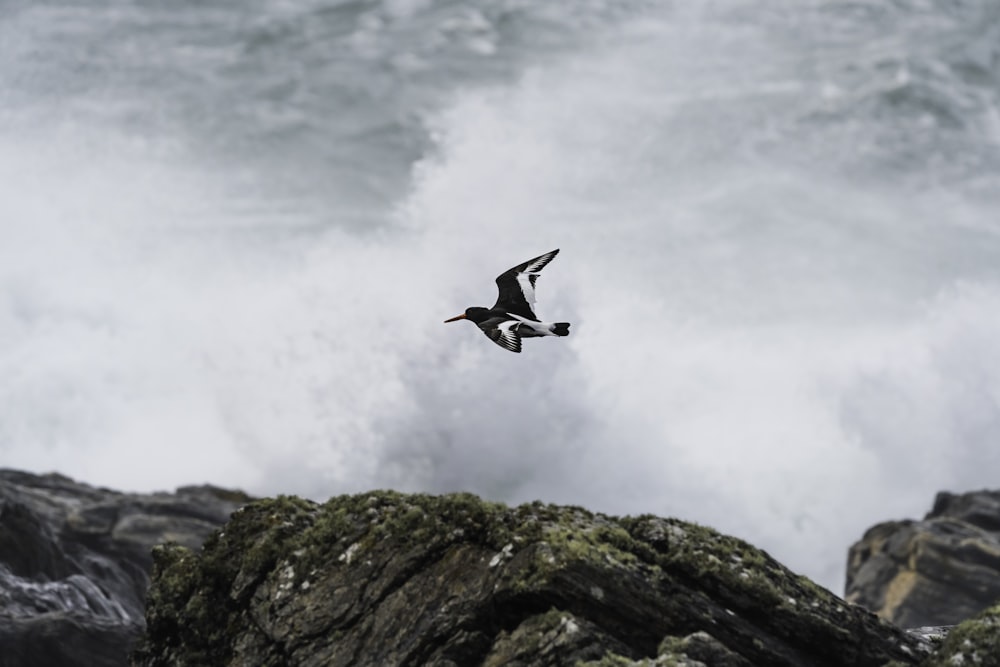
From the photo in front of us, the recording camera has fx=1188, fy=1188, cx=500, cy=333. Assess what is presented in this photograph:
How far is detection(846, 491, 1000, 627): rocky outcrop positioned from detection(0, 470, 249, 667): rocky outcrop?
189 ft

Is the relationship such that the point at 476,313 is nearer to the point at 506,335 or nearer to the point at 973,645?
the point at 506,335

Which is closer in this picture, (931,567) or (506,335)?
(506,335)

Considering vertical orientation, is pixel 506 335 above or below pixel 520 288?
below

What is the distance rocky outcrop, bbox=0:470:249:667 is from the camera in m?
51.8

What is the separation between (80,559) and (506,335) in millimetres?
57477

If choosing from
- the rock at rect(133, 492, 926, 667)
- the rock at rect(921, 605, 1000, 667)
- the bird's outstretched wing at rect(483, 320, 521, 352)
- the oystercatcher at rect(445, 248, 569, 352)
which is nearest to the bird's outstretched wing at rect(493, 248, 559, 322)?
the oystercatcher at rect(445, 248, 569, 352)

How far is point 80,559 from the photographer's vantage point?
78000mm

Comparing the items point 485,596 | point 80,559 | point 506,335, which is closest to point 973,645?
point 485,596

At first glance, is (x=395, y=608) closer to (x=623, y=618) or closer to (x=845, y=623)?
(x=623, y=618)

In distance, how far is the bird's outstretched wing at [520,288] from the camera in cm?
3166

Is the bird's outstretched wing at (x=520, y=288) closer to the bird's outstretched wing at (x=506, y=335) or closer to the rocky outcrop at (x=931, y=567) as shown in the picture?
the bird's outstretched wing at (x=506, y=335)

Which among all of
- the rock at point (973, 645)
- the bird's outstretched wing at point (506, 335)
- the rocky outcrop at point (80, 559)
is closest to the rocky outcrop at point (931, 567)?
the rocky outcrop at point (80, 559)

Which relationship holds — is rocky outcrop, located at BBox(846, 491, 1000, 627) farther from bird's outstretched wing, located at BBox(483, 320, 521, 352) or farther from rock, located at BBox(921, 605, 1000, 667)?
rock, located at BBox(921, 605, 1000, 667)

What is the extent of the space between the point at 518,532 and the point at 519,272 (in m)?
9.81
